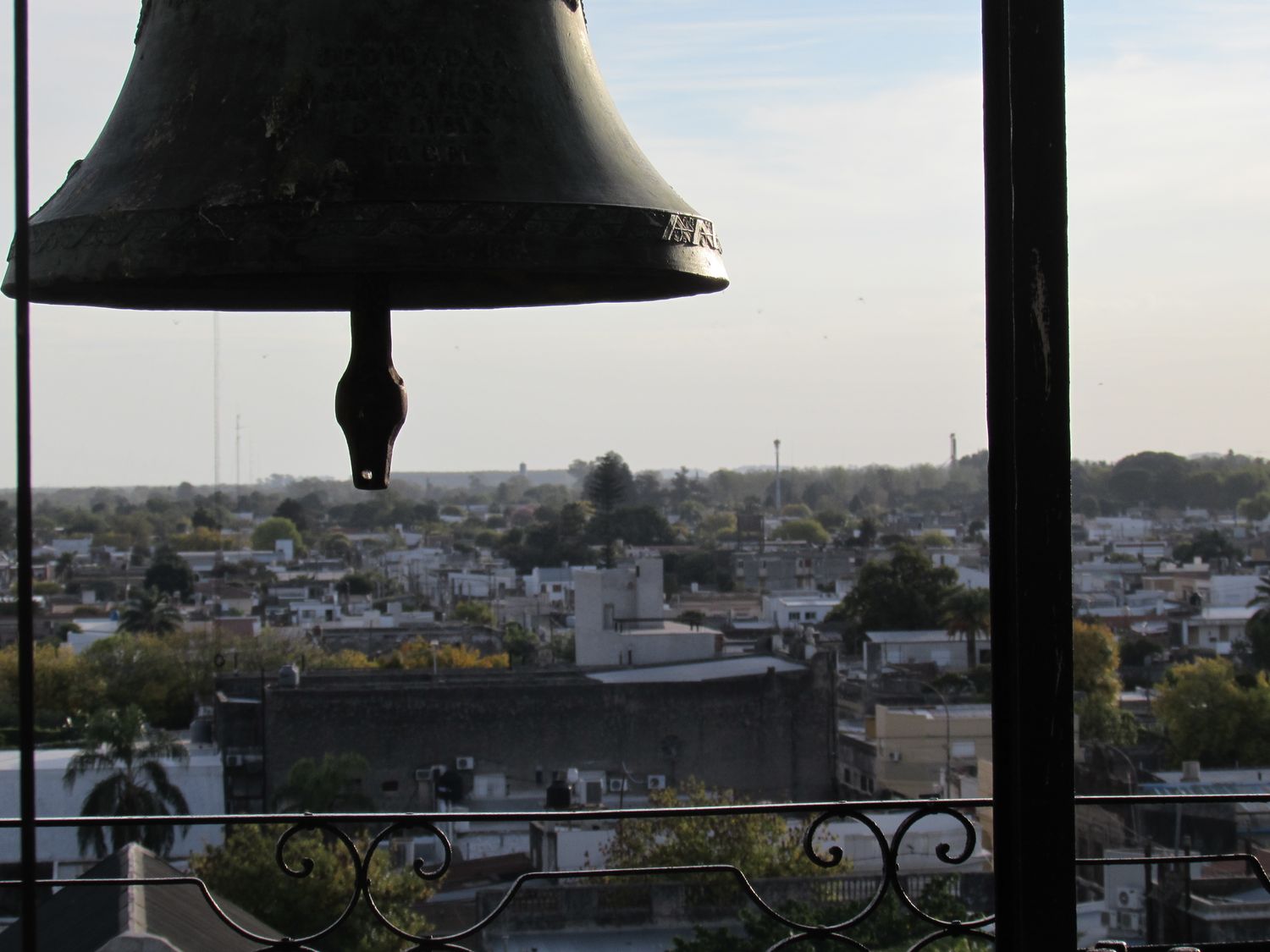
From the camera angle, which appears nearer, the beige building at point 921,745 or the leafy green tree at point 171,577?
the beige building at point 921,745

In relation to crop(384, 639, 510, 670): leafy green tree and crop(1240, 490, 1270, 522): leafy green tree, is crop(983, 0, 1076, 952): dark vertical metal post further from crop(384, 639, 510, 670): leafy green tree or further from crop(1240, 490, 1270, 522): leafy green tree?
crop(1240, 490, 1270, 522): leafy green tree

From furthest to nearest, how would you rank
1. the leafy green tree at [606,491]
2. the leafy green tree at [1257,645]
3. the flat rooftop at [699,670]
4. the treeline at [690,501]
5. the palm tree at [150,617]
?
the treeline at [690,501] → the leafy green tree at [606,491] → the palm tree at [150,617] → the leafy green tree at [1257,645] → the flat rooftop at [699,670]

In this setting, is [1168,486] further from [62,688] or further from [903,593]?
[62,688]

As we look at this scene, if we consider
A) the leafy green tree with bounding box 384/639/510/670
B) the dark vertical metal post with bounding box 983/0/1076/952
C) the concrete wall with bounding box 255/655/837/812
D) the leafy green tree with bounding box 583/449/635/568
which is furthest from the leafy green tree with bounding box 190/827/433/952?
the leafy green tree with bounding box 583/449/635/568

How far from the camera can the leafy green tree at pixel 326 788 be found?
2244 centimetres

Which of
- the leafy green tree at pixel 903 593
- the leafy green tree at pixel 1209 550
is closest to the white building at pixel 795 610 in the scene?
the leafy green tree at pixel 903 593

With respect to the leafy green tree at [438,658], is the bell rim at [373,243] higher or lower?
higher

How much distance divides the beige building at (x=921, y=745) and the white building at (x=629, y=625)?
6703mm

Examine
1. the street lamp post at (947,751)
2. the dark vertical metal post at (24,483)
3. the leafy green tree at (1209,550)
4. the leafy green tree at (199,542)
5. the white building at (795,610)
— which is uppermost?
the dark vertical metal post at (24,483)

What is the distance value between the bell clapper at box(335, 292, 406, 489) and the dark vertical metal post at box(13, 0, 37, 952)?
0.39 m

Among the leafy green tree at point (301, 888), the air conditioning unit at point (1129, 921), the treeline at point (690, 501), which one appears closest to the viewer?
the air conditioning unit at point (1129, 921)

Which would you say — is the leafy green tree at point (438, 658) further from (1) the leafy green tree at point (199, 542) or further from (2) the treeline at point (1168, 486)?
(2) the treeline at point (1168, 486)

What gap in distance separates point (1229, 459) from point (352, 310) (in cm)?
9745

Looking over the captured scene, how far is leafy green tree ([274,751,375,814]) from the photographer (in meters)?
22.4
